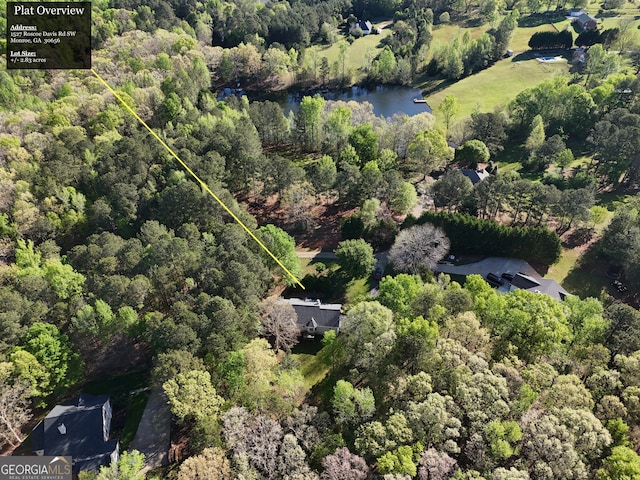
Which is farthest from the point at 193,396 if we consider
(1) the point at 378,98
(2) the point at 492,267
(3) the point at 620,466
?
(1) the point at 378,98

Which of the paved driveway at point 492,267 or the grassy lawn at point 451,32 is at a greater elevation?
the grassy lawn at point 451,32

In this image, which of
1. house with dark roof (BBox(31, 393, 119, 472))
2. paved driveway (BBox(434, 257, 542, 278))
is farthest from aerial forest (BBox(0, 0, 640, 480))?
house with dark roof (BBox(31, 393, 119, 472))

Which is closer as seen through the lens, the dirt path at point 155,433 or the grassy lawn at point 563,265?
the dirt path at point 155,433

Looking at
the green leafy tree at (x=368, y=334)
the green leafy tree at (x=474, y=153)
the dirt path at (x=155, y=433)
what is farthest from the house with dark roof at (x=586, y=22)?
the dirt path at (x=155, y=433)

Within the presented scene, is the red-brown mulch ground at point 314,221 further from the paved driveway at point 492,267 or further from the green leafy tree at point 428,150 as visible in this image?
the paved driveway at point 492,267

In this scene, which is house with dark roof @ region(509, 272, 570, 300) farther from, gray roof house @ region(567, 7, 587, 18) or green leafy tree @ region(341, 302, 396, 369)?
gray roof house @ region(567, 7, 587, 18)

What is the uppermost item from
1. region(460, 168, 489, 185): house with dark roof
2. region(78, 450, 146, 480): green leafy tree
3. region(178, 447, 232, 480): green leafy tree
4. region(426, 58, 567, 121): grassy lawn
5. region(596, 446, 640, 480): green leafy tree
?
region(426, 58, 567, 121): grassy lawn
